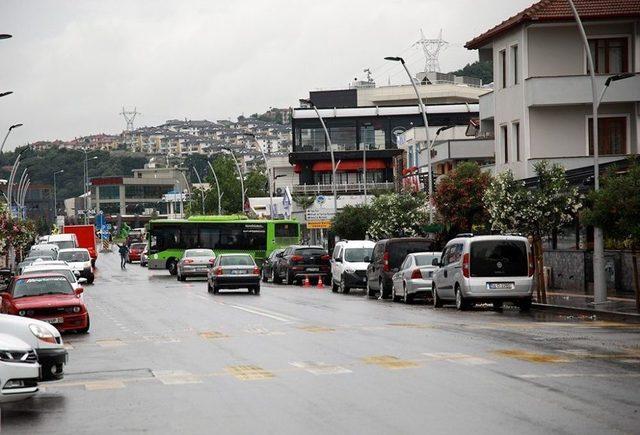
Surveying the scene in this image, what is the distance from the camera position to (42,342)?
1548 centimetres

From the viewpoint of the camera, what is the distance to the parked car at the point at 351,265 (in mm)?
47188

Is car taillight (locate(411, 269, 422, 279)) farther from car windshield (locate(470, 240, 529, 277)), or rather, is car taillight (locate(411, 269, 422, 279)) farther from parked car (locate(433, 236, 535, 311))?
car windshield (locate(470, 240, 529, 277))

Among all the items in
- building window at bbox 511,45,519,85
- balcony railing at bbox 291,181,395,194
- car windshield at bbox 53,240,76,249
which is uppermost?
building window at bbox 511,45,519,85

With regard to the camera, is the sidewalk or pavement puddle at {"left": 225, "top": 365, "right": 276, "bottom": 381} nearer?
pavement puddle at {"left": 225, "top": 365, "right": 276, "bottom": 381}

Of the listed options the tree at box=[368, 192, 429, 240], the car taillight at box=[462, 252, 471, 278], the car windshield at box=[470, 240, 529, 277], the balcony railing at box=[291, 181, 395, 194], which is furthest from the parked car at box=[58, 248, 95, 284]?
the balcony railing at box=[291, 181, 395, 194]

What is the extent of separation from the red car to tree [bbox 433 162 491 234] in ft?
74.9

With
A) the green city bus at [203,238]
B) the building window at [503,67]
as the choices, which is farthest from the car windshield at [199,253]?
the building window at [503,67]

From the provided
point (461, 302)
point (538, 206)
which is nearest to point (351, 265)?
point (538, 206)

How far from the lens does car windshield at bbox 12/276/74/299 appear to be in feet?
92.4

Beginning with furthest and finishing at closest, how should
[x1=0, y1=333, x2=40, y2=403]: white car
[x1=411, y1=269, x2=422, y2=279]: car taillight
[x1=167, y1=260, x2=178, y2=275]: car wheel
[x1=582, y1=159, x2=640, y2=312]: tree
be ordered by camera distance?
[x1=167, y1=260, x2=178, y2=275]: car wheel
[x1=411, y1=269, x2=422, y2=279]: car taillight
[x1=582, y1=159, x2=640, y2=312]: tree
[x1=0, y1=333, x2=40, y2=403]: white car

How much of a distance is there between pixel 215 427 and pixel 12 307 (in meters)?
15.0

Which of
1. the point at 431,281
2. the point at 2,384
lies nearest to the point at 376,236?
the point at 431,281

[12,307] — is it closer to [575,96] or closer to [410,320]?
[410,320]

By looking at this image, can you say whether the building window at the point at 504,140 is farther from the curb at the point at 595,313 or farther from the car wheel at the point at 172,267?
the car wheel at the point at 172,267
